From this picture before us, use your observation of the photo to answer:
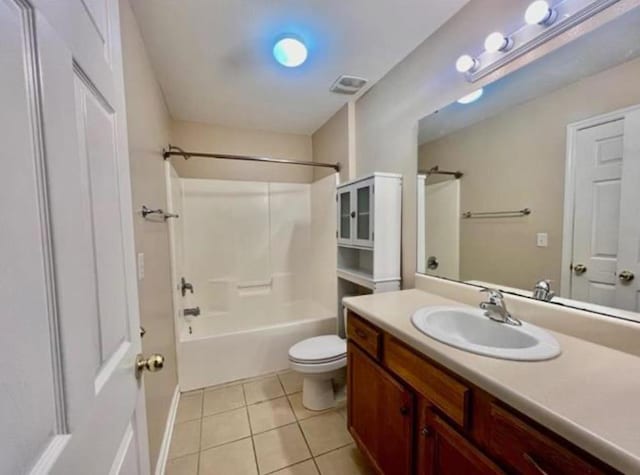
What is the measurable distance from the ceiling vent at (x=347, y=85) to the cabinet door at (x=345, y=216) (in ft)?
2.50

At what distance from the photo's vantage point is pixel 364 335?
1.40 meters

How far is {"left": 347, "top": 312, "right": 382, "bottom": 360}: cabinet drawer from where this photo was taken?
1.30 meters

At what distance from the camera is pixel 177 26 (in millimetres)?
1536

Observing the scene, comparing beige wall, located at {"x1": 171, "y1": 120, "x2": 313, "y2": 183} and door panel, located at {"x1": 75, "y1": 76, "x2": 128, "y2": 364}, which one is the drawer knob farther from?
beige wall, located at {"x1": 171, "y1": 120, "x2": 313, "y2": 183}

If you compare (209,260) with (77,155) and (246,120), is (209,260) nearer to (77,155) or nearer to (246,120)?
(246,120)

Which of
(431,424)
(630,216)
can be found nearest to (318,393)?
(431,424)

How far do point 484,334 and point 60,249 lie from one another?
1.40m

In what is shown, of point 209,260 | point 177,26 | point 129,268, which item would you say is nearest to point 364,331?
point 129,268

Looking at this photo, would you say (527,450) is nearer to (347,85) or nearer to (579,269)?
(579,269)

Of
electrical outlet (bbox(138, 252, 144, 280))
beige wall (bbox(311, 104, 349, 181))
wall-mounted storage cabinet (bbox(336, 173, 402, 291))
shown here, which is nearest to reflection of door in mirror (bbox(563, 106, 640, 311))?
wall-mounted storage cabinet (bbox(336, 173, 402, 291))

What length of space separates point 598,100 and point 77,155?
1.55m

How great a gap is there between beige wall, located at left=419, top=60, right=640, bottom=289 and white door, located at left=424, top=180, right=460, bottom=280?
Answer: 0.15 feet

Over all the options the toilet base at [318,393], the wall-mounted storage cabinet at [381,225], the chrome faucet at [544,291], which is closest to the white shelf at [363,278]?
the wall-mounted storage cabinet at [381,225]

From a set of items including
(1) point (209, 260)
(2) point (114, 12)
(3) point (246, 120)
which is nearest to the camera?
Result: (2) point (114, 12)
